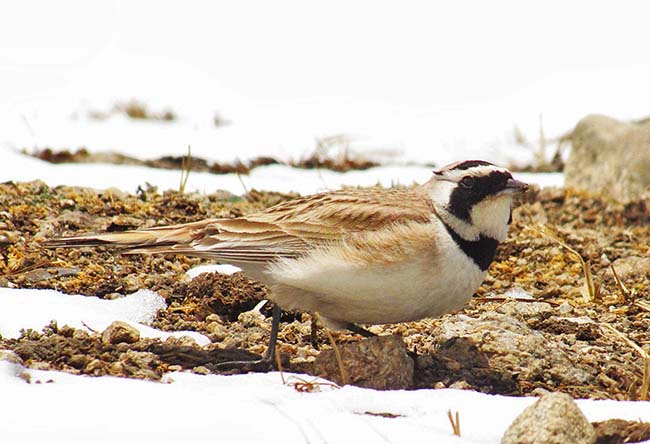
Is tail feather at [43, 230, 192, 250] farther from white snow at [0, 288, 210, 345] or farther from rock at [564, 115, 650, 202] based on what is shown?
rock at [564, 115, 650, 202]

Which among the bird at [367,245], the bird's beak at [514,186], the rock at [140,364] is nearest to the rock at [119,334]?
the rock at [140,364]

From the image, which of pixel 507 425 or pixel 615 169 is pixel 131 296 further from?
pixel 615 169

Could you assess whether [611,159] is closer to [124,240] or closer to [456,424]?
[124,240]

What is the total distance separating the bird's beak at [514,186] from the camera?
5.36 metres

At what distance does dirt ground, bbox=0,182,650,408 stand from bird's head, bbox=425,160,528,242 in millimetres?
524

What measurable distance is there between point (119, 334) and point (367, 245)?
1.25 metres

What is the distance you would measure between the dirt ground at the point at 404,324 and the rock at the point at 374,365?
12 cm

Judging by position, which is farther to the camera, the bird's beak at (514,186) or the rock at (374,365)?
the bird's beak at (514,186)

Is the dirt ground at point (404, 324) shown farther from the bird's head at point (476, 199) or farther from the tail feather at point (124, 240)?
the bird's head at point (476, 199)

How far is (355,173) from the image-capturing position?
36.6ft

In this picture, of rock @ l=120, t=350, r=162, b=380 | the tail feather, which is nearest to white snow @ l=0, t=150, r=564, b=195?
the tail feather

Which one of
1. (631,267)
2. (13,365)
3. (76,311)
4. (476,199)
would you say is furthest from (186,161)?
(13,365)

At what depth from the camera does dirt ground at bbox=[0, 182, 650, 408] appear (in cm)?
513

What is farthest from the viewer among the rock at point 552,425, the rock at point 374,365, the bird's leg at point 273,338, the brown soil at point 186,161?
the brown soil at point 186,161
